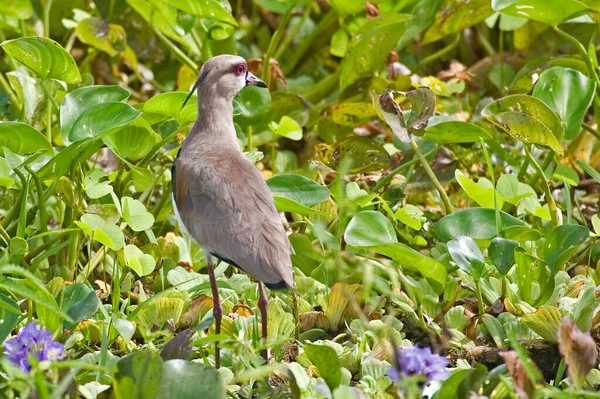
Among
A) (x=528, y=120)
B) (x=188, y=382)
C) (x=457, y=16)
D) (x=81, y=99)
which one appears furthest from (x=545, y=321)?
(x=457, y=16)

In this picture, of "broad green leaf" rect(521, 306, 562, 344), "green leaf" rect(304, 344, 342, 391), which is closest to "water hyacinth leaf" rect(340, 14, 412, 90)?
"broad green leaf" rect(521, 306, 562, 344)

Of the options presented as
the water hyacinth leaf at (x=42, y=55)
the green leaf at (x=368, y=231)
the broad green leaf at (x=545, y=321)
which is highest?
the water hyacinth leaf at (x=42, y=55)

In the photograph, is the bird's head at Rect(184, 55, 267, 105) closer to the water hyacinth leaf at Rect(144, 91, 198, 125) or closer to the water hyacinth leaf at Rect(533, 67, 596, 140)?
the water hyacinth leaf at Rect(144, 91, 198, 125)

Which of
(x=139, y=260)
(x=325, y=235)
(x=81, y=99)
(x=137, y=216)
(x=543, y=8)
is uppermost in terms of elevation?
(x=543, y=8)

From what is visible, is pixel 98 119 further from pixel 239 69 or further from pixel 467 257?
pixel 467 257

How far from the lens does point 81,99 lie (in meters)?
2.97

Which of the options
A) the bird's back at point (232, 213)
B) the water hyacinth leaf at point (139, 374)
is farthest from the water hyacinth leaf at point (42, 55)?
the water hyacinth leaf at point (139, 374)

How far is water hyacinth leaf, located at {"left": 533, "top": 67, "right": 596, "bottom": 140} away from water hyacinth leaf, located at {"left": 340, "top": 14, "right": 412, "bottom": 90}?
2.31 ft

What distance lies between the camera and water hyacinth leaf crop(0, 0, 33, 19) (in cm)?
347

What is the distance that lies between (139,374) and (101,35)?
2.05 m

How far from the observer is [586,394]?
1962 millimetres

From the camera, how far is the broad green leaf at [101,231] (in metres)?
2.64

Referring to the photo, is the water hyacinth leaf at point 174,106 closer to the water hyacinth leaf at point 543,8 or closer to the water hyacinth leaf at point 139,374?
the water hyacinth leaf at point 543,8

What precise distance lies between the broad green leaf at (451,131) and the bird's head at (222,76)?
1.91 ft
